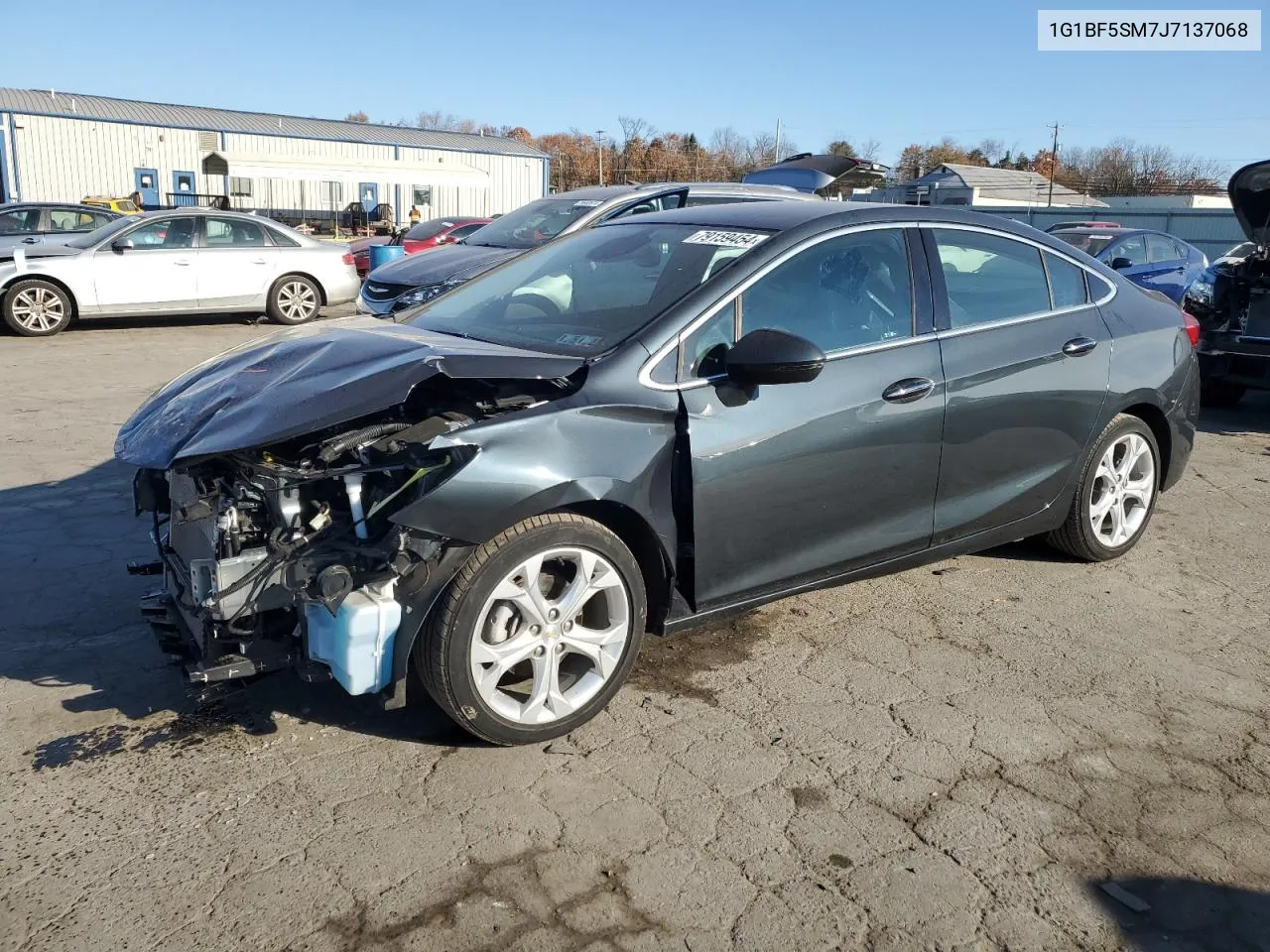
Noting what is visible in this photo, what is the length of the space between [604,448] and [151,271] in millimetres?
11529

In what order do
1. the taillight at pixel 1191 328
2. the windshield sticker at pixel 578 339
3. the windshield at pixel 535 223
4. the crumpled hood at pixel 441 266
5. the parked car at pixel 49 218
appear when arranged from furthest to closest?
the parked car at pixel 49 218 < the windshield at pixel 535 223 < the crumpled hood at pixel 441 266 < the taillight at pixel 1191 328 < the windshield sticker at pixel 578 339

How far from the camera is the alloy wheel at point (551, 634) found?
3275 millimetres

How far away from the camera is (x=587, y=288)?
425 cm

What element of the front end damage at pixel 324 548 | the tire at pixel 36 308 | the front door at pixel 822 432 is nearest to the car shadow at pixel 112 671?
the front end damage at pixel 324 548

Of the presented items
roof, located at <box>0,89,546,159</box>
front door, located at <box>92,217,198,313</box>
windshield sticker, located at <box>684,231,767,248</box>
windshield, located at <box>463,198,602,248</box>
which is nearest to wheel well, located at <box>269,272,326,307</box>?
front door, located at <box>92,217,198,313</box>

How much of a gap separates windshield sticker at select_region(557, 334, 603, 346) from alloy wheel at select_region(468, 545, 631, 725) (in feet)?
2.60

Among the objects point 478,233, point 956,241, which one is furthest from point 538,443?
point 478,233

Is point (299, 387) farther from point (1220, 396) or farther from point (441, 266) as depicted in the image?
point (1220, 396)

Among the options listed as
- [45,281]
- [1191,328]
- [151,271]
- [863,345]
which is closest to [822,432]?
[863,345]

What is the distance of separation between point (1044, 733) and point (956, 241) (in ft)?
6.68

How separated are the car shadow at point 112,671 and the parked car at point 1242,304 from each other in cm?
757

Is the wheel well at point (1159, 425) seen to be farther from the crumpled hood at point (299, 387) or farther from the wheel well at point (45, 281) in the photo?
the wheel well at point (45, 281)

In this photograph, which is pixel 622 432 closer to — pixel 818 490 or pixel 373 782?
pixel 818 490

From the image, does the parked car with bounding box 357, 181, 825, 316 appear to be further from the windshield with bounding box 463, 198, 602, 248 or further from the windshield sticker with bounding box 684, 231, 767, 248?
the windshield sticker with bounding box 684, 231, 767, 248
